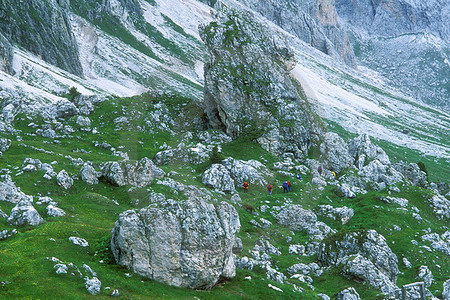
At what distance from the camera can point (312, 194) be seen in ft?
216

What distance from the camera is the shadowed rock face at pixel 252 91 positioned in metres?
81.3

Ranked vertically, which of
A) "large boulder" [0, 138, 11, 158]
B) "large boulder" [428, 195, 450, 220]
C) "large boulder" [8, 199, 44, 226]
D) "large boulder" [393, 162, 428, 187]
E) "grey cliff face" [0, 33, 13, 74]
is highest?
"large boulder" [428, 195, 450, 220]

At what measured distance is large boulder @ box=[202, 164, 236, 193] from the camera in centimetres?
6041

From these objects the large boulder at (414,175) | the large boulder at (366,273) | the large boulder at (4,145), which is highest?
the large boulder at (366,273)

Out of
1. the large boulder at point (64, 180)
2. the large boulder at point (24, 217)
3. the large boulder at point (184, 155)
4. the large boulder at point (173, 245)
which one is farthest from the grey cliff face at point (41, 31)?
the large boulder at point (173, 245)

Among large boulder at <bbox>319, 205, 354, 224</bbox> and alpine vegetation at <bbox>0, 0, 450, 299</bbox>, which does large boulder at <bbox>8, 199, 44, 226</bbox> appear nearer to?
alpine vegetation at <bbox>0, 0, 450, 299</bbox>

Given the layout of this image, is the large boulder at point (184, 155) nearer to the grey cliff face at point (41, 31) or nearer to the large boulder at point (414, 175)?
the large boulder at point (414, 175)

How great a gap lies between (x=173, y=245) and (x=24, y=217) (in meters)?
14.0

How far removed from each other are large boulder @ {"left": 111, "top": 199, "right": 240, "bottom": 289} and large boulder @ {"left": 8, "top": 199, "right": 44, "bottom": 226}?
8410 mm

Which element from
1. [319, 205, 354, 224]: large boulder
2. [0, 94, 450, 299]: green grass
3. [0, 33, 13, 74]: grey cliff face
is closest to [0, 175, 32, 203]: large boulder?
[0, 94, 450, 299]: green grass

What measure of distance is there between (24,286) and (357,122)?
17583cm

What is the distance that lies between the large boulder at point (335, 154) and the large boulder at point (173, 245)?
5180 centimetres

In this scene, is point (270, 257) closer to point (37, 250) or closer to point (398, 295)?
point (398, 295)

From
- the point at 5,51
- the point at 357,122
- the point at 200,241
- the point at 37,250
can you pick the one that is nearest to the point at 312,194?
the point at 200,241
